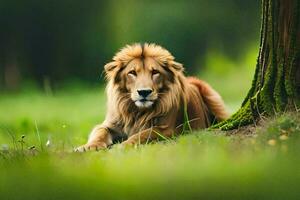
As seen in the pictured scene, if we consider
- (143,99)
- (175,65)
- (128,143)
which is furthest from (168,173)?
(175,65)

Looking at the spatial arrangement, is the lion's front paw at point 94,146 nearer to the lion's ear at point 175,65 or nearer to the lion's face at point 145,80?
the lion's face at point 145,80

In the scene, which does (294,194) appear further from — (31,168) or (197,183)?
(31,168)

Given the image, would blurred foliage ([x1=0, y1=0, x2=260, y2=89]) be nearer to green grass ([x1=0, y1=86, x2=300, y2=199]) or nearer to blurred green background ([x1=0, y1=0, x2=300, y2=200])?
blurred green background ([x1=0, y1=0, x2=300, y2=200])

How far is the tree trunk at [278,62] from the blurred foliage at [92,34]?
8.83 m

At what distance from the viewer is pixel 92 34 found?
1786 centimetres

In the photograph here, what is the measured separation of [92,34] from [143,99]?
9.13 m

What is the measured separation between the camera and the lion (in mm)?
8844

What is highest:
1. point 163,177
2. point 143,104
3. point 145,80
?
point 145,80

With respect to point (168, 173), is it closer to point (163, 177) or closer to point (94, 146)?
point (163, 177)

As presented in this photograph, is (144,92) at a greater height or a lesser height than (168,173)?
greater

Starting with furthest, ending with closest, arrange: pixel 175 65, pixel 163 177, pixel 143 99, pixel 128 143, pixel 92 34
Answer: pixel 92 34 < pixel 175 65 < pixel 143 99 < pixel 128 143 < pixel 163 177

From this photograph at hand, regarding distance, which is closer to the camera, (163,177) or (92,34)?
(163,177)

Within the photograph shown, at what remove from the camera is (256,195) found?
231 inches

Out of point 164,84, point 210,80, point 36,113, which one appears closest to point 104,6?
point 210,80
